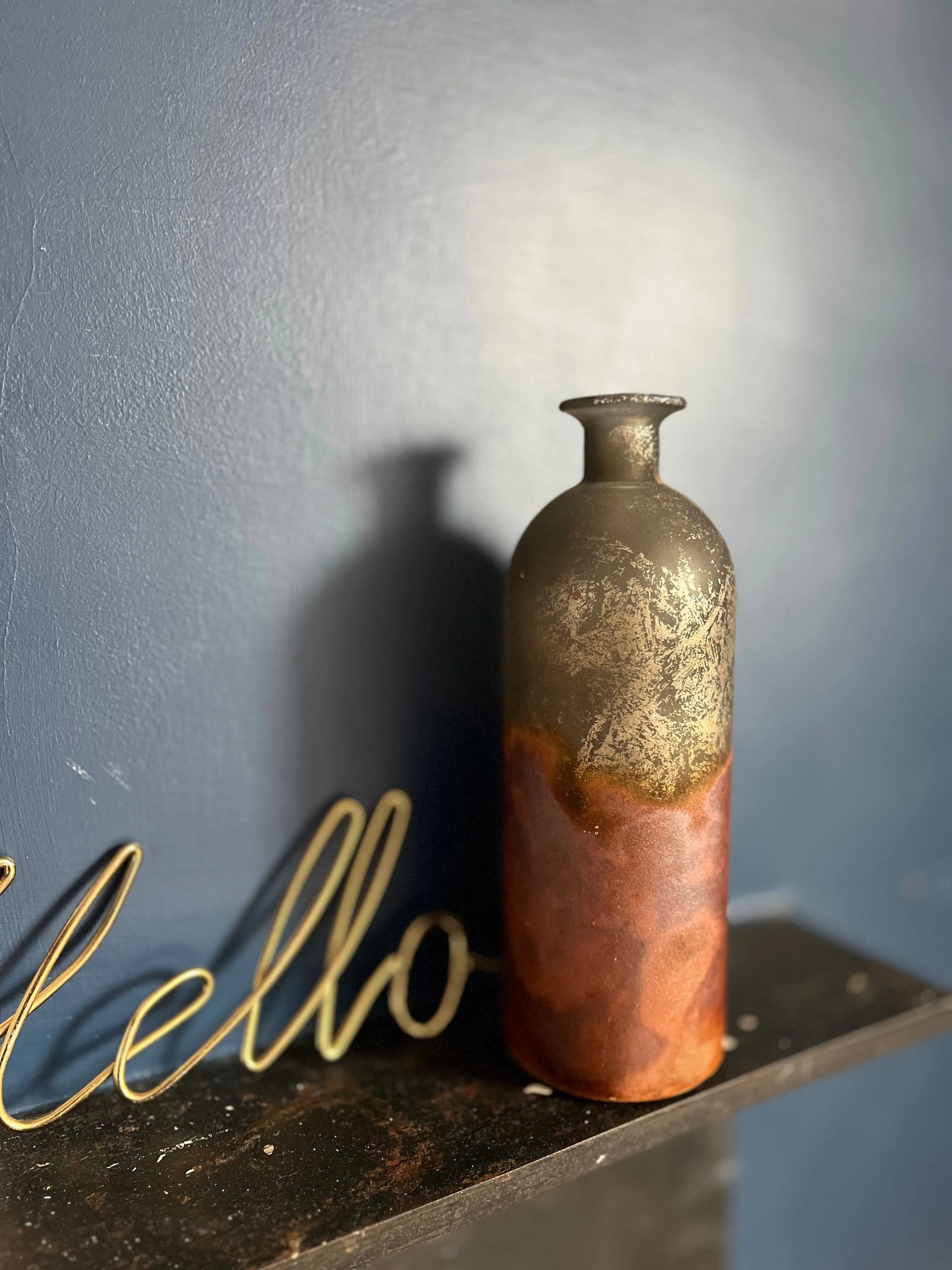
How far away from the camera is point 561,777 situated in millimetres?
818

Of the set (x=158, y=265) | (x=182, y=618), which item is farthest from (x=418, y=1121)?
(x=158, y=265)

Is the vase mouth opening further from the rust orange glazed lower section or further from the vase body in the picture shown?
the rust orange glazed lower section

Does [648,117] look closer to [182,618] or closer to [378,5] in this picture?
[378,5]

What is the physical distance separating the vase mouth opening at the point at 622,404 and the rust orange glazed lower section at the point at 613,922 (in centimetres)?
28

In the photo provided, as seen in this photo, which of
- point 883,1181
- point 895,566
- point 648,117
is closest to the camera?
point 648,117

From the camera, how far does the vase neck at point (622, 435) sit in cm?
84

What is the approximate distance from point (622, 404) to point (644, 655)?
216 mm

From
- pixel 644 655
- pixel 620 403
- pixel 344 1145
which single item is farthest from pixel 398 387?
pixel 344 1145

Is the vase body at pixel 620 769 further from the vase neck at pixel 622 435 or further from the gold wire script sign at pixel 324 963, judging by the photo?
the gold wire script sign at pixel 324 963

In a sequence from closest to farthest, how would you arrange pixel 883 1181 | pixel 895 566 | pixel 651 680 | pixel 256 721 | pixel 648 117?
pixel 651 680 < pixel 256 721 < pixel 648 117 < pixel 895 566 < pixel 883 1181

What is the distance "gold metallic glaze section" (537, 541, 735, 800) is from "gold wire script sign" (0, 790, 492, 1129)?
0.26 meters

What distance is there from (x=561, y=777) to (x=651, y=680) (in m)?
0.11

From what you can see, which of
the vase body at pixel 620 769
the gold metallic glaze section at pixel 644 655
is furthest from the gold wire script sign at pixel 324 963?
the gold metallic glaze section at pixel 644 655

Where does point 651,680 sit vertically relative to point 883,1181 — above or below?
above
